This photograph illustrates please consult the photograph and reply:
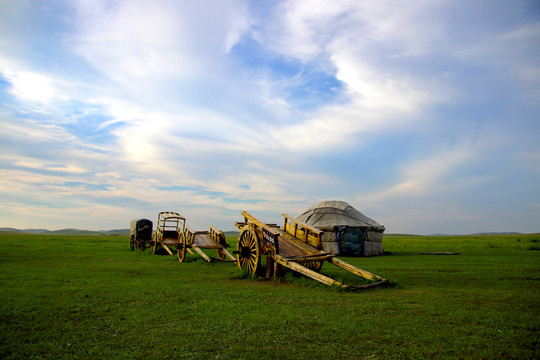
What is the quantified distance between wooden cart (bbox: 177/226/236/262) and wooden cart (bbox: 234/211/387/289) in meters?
4.81

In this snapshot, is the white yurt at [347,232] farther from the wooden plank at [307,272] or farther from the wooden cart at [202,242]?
the wooden plank at [307,272]

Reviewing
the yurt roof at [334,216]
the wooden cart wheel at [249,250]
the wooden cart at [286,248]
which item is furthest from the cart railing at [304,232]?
the yurt roof at [334,216]

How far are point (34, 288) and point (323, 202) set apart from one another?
19.1m

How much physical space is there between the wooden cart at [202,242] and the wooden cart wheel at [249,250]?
501 centimetres

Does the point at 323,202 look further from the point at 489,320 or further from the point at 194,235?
the point at 489,320

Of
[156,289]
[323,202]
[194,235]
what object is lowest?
[156,289]

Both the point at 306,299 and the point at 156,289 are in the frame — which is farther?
the point at 156,289

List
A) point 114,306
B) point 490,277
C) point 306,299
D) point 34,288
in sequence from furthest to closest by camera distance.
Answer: point 490,277 < point 34,288 < point 306,299 < point 114,306

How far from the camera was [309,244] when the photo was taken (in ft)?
36.6

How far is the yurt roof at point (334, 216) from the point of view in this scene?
2180 centimetres

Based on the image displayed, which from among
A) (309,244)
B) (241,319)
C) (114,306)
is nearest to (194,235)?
(309,244)

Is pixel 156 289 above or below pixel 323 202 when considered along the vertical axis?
below

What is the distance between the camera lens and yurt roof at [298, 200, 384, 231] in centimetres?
2180

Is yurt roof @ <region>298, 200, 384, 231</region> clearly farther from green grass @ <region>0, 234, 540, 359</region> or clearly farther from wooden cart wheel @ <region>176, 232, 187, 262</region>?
green grass @ <region>0, 234, 540, 359</region>
